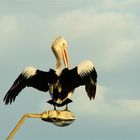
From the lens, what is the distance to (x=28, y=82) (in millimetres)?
12539

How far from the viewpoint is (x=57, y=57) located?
40.2 ft

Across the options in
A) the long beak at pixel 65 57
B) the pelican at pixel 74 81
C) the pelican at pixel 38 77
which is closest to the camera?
the pelican at pixel 74 81

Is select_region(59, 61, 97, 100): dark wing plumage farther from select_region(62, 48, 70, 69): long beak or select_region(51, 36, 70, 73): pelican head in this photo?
Answer: select_region(62, 48, 70, 69): long beak

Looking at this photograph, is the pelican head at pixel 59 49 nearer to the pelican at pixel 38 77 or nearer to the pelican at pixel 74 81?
the pelican at pixel 38 77

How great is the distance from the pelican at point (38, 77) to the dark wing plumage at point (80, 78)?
358mm

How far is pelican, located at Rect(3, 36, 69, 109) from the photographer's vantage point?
11.9m

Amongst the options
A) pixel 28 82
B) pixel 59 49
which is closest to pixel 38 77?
pixel 28 82

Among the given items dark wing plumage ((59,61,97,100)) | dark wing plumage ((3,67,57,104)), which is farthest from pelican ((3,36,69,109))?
dark wing plumage ((59,61,97,100))

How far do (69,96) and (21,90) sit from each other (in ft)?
5.74

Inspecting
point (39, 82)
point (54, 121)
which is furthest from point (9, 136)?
point (39, 82)

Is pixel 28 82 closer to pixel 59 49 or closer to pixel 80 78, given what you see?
pixel 59 49

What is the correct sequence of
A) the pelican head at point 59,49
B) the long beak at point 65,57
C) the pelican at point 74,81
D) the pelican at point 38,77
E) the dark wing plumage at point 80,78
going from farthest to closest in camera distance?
1. the long beak at point 65,57
2. the pelican head at point 59,49
3. the pelican at point 38,77
4. the dark wing plumage at point 80,78
5. the pelican at point 74,81

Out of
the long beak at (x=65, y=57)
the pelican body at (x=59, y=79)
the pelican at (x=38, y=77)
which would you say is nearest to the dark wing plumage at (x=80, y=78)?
the pelican body at (x=59, y=79)

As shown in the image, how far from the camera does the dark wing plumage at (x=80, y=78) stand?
11384mm
